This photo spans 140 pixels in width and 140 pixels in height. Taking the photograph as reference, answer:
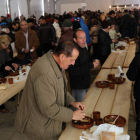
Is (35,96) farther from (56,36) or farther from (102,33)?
(56,36)

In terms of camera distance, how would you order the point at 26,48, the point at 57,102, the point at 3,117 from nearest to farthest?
the point at 57,102
the point at 3,117
the point at 26,48

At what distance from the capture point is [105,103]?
2.75 m

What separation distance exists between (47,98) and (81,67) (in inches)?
58.8

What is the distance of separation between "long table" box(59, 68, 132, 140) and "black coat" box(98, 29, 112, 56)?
7.53 ft

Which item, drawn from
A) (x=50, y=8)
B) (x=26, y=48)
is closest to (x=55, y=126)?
(x=26, y=48)

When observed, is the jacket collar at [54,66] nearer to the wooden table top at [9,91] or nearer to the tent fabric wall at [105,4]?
the wooden table top at [9,91]

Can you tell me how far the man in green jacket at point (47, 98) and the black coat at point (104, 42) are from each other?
3728 millimetres

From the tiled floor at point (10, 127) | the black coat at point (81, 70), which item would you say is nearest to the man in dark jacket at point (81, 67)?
the black coat at point (81, 70)

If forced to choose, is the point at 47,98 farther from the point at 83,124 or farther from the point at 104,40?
the point at 104,40

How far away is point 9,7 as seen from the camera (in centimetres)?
1569

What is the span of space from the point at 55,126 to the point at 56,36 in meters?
6.56

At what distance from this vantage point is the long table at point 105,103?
6.86 feet

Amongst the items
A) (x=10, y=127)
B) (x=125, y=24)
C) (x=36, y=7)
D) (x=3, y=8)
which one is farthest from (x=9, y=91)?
(x=36, y=7)

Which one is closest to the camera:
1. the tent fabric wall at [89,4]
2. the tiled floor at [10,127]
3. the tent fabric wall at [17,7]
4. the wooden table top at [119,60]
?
the tiled floor at [10,127]
